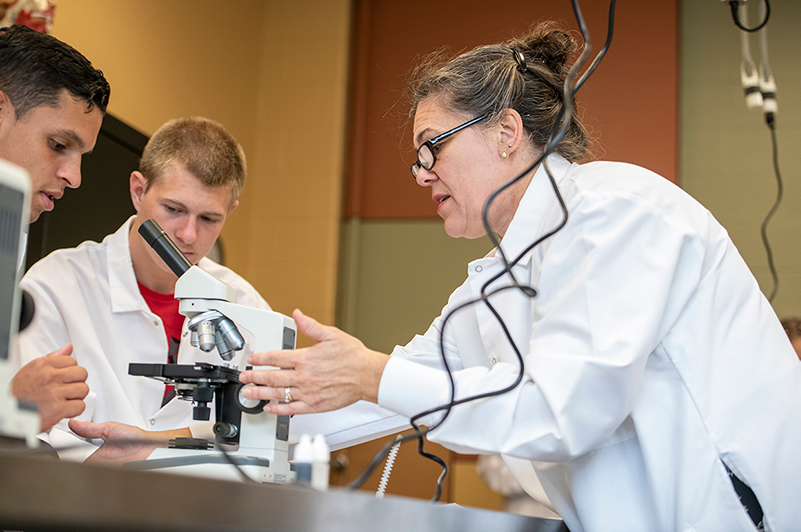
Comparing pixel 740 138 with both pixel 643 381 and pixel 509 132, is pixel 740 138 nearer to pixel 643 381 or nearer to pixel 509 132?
pixel 509 132

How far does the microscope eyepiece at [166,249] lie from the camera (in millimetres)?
1278

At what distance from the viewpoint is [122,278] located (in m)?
1.99

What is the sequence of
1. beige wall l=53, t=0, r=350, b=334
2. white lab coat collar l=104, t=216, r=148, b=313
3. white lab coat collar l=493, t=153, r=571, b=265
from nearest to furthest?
white lab coat collar l=493, t=153, r=571, b=265 → white lab coat collar l=104, t=216, r=148, b=313 → beige wall l=53, t=0, r=350, b=334

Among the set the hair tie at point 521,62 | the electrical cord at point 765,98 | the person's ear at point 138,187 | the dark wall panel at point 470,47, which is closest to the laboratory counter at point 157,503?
the hair tie at point 521,62

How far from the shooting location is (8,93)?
163 centimetres

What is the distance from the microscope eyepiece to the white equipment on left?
0.62 metres

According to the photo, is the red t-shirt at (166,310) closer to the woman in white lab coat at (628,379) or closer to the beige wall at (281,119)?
the woman in white lab coat at (628,379)

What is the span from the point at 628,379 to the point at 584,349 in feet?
0.24

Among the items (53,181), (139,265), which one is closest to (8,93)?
(53,181)

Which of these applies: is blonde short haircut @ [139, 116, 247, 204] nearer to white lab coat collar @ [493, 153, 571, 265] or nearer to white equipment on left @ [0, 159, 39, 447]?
white lab coat collar @ [493, 153, 571, 265]

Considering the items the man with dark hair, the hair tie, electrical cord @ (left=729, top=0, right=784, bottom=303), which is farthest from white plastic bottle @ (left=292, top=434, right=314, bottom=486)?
electrical cord @ (left=729, top=0, right=784, bottom=303)

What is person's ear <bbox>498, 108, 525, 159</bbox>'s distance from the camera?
4.98 feet

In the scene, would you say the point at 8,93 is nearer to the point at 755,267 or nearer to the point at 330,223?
the point at 330,223

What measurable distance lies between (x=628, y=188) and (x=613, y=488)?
18.8 inches
